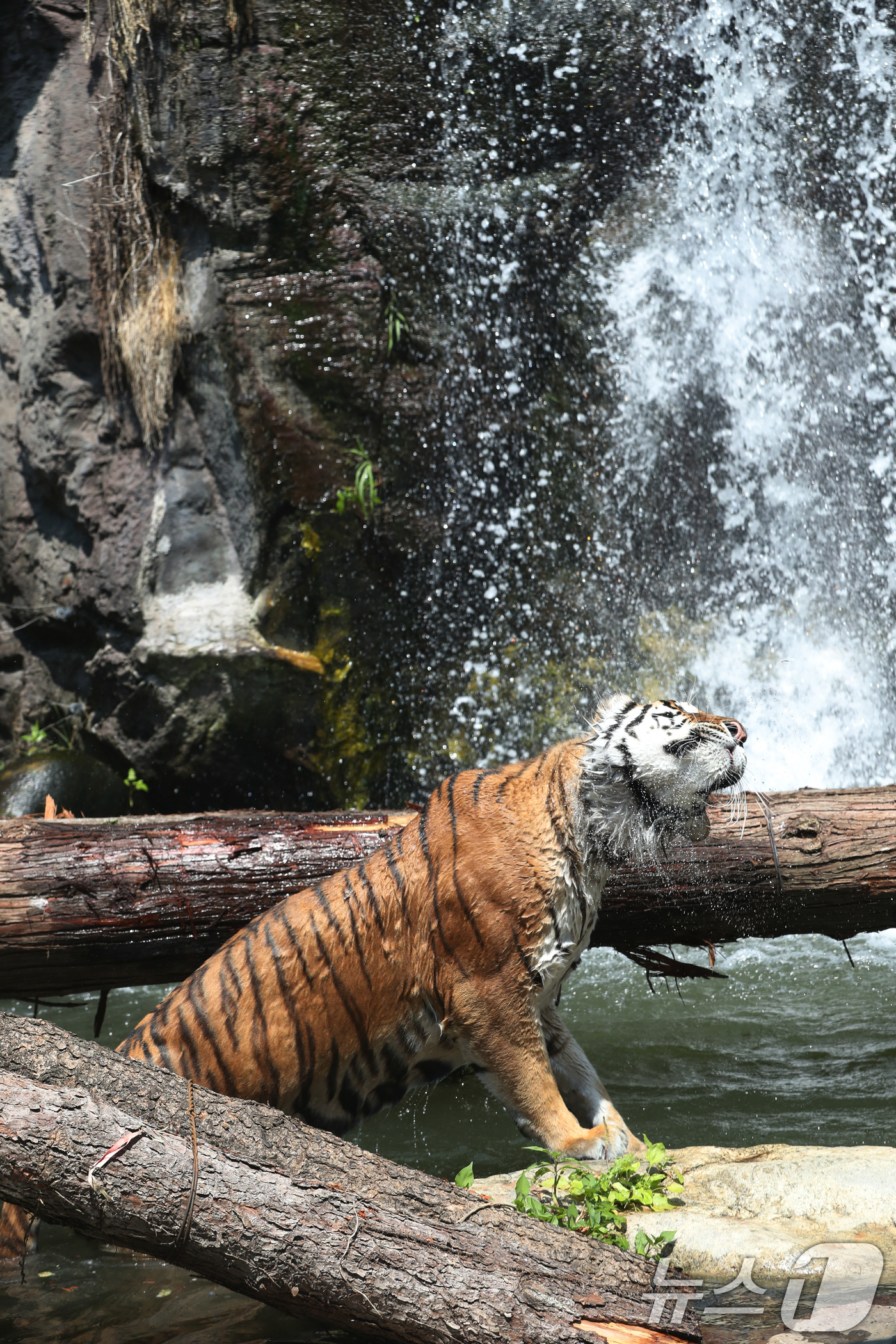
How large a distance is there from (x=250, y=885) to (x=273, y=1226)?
176 cm

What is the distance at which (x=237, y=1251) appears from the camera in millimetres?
2412

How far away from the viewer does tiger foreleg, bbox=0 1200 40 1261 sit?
3.29m

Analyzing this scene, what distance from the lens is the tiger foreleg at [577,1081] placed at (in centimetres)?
359

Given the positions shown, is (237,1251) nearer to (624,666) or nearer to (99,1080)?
(99,1080)

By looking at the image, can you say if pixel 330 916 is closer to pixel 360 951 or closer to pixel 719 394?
pixel 360 951

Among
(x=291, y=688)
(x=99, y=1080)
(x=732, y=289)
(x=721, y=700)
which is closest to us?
(x=99, y=1080)

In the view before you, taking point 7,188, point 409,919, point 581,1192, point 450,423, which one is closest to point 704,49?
point 450,423

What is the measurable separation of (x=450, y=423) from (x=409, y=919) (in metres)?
5.68

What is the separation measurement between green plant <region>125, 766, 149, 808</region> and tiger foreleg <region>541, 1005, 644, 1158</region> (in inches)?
208

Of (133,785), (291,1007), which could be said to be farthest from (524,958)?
(133,785)

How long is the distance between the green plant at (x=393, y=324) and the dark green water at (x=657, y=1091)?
4.61m

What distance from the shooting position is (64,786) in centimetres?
795

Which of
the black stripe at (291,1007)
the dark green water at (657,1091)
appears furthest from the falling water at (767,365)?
the black stripe at (291,1007)

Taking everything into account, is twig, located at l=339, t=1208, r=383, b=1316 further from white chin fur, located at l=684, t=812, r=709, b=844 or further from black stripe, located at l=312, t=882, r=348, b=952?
white chin fur, located at l=684, t=812, r=709, b=844
